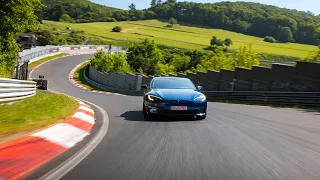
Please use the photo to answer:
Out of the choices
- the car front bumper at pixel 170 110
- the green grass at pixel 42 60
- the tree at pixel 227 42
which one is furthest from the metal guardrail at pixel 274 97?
the tree at pixel 227 42

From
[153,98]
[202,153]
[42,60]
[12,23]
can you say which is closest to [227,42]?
[42,60]

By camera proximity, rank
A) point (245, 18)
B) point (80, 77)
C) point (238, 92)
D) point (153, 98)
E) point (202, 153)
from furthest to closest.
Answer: point (245, 18), point (80, 77), point (238, 92), point (153, 98), point (202, 153)

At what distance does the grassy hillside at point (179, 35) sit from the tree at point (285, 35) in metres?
6.27

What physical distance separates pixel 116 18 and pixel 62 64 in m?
135

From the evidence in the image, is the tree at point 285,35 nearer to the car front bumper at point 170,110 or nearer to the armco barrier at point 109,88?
the armco barrier at point 109,88

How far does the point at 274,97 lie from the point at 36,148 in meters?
17.5

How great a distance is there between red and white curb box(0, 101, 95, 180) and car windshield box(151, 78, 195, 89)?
3860mm

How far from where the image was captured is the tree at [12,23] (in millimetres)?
27688

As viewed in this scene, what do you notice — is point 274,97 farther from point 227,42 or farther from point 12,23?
point 227,42

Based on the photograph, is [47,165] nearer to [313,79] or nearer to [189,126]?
[189,126]

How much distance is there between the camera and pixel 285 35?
12669 centimetres

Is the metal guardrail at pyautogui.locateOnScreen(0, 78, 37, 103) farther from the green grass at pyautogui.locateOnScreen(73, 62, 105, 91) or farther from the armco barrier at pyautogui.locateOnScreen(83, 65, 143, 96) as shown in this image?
the green grass at pyautogui.locateOnScreen(73, 62, 105, 91)

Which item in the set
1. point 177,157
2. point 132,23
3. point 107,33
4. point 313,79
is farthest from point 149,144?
point 132,23

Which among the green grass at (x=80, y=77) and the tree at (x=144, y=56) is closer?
the green grass at (x=80, y=77)
